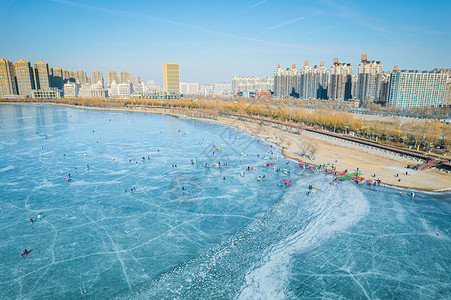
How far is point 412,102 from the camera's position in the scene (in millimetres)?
116750

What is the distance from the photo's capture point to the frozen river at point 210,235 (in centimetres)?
1764

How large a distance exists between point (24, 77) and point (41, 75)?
11571mm

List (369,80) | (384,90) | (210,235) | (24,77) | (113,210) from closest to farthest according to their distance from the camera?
1. (210,235)
2. (113,210)
3. (384,90)
4. (369,80)
5. (24,77)

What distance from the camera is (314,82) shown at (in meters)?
173

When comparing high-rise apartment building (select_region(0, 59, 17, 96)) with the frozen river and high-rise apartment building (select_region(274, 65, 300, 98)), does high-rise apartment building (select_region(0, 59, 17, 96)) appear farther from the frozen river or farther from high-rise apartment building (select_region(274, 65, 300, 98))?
the frozen river

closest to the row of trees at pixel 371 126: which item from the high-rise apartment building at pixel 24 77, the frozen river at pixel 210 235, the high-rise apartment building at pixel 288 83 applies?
the frozen river at pixel 210 235

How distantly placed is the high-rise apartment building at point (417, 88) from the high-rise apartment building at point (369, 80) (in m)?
15.0

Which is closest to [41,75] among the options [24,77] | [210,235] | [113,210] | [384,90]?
[24,77]

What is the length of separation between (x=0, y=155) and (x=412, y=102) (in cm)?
13960

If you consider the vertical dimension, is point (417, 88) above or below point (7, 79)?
below

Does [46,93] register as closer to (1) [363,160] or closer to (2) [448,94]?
(1) [363,160]

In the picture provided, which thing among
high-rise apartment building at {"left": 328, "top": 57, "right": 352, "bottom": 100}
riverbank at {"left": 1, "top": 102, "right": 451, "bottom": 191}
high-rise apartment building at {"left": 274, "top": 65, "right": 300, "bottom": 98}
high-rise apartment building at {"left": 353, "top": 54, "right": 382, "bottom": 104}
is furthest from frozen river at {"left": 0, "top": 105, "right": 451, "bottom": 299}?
high-rise apartment building at {"left": 274, "top": 65, "right": 300, "bottom": 98}

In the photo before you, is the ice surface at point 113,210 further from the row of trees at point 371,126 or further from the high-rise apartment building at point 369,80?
the high-rise apartment building at point 369,80

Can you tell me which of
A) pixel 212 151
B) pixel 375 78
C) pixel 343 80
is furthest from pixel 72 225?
pixel 343 80
